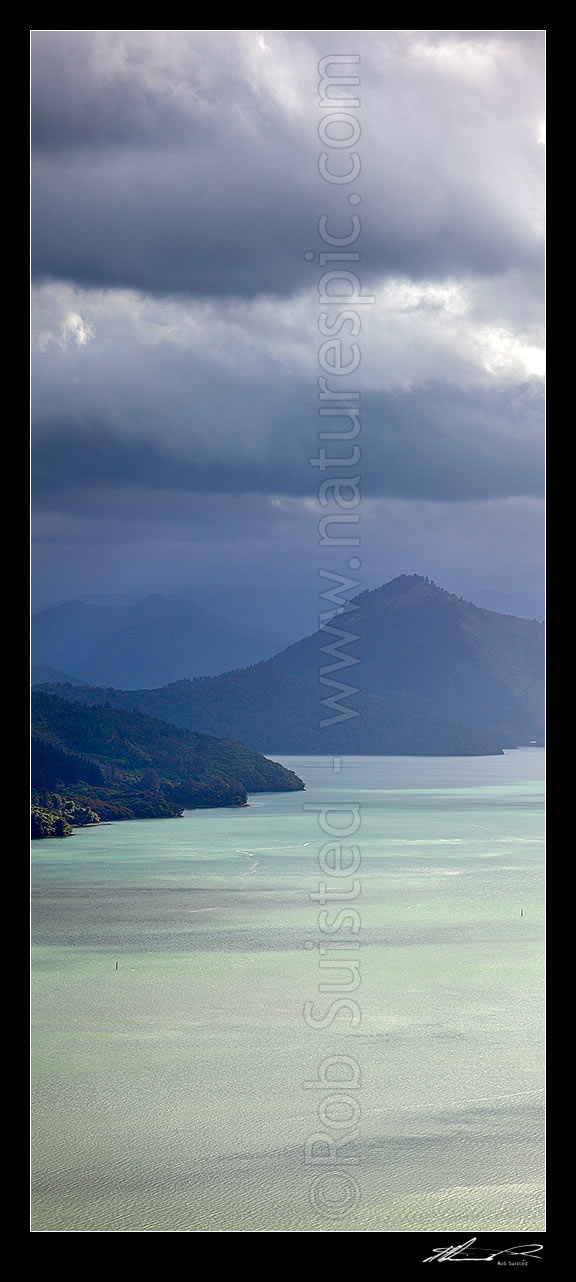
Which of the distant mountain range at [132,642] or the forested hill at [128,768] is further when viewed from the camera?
the distant mountain range at [132,642]

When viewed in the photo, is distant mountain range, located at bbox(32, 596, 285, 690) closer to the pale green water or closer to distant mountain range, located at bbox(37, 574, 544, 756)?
distant mountain range, located at bbox(37, 574, 544, 756)
